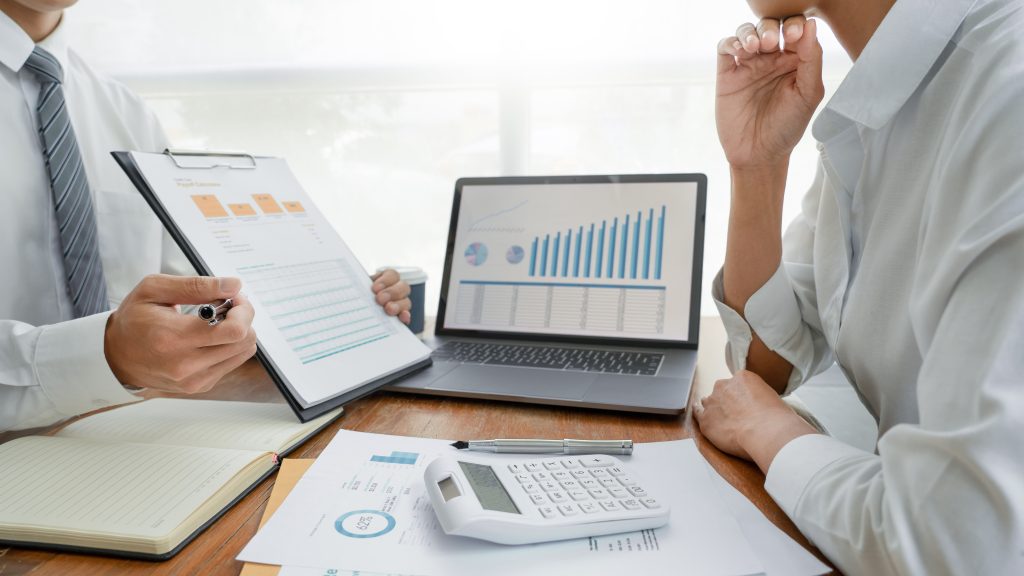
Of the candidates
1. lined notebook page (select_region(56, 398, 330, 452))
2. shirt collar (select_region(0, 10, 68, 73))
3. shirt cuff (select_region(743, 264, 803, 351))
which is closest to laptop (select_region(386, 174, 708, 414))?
shirt cuff (select_region(743, 264, 803, 351))

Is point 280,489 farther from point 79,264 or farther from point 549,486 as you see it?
point 79,264

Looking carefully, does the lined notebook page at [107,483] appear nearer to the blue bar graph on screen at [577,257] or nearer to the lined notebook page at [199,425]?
the lined notebook page at [199,425]

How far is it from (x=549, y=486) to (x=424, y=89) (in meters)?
1.27

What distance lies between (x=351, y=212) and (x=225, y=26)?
1.82 feet

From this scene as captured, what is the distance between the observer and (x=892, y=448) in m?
0.45

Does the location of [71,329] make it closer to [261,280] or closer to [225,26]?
[261,280]

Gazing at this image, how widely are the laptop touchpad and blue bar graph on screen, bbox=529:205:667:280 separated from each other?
0.28 m

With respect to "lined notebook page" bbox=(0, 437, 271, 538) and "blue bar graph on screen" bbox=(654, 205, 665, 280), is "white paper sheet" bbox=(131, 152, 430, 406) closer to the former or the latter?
"lined notebook page" bbox=(0, 437, 271, 538)

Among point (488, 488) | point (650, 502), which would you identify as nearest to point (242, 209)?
point (488, 488)

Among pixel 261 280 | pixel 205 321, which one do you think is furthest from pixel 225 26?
pixel 205 321

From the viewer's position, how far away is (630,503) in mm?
520

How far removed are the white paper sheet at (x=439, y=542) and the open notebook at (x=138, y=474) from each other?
7 centimetres

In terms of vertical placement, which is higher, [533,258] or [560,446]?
[533,258]

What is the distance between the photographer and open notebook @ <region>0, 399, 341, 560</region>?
19.7 inches
